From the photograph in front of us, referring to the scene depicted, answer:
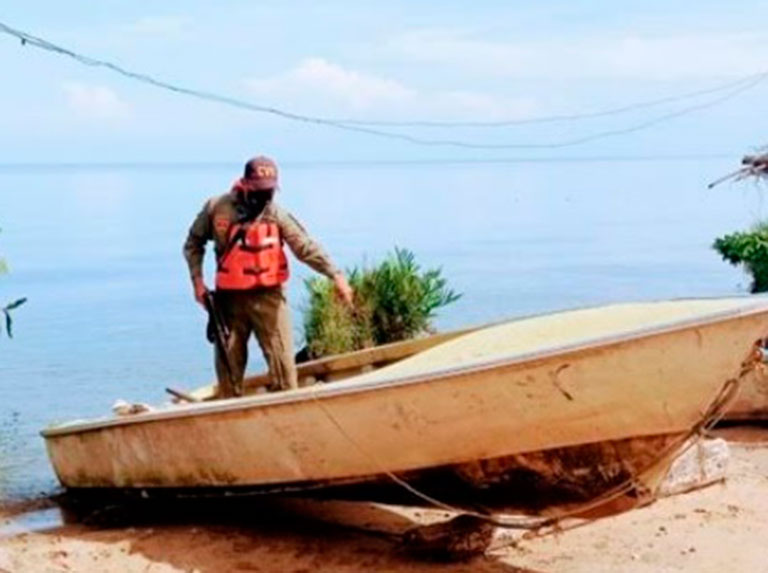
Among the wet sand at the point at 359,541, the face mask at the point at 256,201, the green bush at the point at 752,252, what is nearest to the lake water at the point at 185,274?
the green bush at the point at 752,252

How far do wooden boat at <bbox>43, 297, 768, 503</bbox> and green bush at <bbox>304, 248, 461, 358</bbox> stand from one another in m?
6.45

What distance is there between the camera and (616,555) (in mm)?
7676

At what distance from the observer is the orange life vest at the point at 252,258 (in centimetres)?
848

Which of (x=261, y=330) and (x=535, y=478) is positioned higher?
(x=261, y=330)

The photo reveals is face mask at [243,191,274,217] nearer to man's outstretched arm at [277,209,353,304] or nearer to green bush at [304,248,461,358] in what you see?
man's outstretched arm at [277,209,353,304]

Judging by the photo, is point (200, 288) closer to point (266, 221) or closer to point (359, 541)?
point (266, 221)

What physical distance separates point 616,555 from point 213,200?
3.23 meters

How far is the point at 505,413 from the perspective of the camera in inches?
270

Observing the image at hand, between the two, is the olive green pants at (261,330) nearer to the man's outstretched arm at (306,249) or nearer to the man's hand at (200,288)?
the man's hand at (200,288)

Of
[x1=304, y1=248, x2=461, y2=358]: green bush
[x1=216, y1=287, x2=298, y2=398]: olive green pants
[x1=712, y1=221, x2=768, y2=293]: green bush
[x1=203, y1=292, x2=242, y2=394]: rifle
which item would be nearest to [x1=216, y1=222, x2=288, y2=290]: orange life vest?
[x1=216, y1=287, x2=298, y2=398]: olive green pants

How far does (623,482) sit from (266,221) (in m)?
2.76

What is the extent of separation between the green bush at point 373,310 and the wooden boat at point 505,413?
21.2 ft

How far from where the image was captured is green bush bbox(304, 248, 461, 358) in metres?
14.7

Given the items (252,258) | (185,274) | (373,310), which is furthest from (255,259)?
(185,274)
